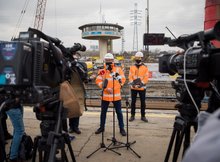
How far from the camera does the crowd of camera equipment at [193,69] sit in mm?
1875

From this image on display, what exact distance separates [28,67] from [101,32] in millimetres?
48995

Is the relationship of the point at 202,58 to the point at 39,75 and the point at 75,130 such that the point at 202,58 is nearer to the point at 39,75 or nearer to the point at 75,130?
the point at 39,75

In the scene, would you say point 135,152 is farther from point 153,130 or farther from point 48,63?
point 48,63

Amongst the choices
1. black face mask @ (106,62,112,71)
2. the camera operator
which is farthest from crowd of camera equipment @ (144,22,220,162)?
black face mask @ (106,62,112,71)

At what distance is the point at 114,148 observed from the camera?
13.8 ft

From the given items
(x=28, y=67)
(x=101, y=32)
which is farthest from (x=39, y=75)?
(x=101, y=32)

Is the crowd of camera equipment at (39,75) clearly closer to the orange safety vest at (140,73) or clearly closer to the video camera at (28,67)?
the video camera at (28,67)

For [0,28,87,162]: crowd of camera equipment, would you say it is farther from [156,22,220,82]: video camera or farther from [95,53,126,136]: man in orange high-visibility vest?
[95,53,126,136]: man in orange high-visibility vest

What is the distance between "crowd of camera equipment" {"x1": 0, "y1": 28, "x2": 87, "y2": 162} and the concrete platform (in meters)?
1.82

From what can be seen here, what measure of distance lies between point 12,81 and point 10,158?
231 cm

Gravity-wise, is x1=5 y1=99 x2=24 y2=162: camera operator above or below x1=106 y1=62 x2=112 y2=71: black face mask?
below

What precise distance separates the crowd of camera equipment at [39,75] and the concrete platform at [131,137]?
1.82 m

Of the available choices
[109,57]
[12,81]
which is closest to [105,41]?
[109,57]

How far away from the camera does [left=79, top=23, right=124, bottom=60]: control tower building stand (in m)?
49.5
